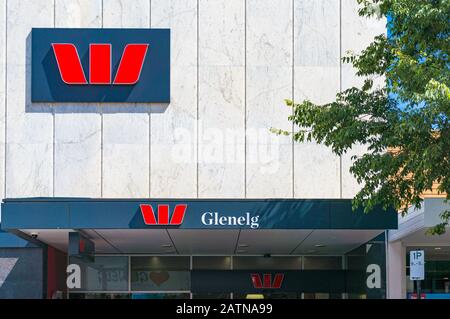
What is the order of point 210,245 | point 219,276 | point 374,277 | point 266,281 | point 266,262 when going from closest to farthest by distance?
point 374,277
point 210,245
point 266,281
point 219,276
point 266,262

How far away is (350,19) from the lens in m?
19.6

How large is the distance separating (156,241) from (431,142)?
10467 mm

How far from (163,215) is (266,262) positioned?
806cm

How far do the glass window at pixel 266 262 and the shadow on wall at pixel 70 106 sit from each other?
653cm

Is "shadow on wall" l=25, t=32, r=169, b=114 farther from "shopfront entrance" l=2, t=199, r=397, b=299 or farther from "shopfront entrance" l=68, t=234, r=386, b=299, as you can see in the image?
"shopfront entrance" l=68, t=234, r=386, b=299

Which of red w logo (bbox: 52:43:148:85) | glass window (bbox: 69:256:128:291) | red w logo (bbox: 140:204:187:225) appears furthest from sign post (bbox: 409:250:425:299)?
glass window (bbox: 69:256:128:291)

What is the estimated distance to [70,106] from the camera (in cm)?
1906

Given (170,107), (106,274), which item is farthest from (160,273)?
(170,107)

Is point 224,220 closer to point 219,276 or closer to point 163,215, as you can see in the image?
point 163,215

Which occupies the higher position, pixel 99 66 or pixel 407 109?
pixel 99 66

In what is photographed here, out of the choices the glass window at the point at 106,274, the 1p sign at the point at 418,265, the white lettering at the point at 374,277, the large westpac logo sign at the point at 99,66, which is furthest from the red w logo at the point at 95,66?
the 1p sign at the point at 418,265

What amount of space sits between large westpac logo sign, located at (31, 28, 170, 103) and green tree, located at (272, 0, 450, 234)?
8082 mm

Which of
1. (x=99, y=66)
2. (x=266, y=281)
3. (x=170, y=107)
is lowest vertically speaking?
(x=266, y=281)

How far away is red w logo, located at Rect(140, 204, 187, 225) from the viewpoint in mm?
15680
